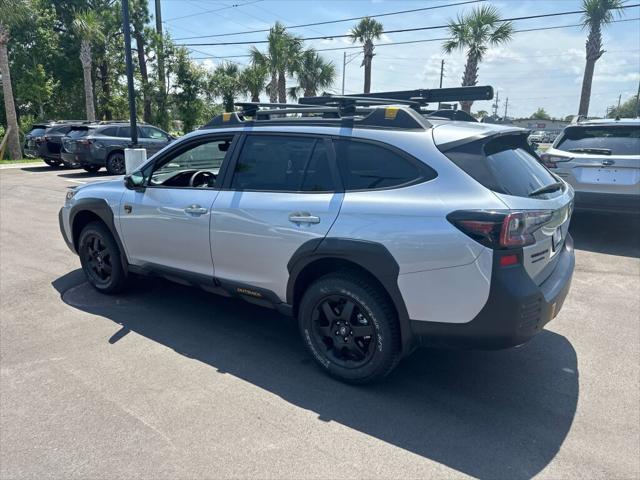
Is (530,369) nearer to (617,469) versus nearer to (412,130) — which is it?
(617,469)

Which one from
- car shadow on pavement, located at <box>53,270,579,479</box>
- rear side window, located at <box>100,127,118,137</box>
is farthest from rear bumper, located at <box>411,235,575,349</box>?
rear side window, located at <box>100,127,118,137</box>

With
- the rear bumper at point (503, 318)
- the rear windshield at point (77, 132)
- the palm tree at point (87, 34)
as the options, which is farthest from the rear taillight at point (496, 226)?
the palm tree at point (87, 34)

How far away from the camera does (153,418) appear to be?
9.50 feet

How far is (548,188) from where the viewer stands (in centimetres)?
329

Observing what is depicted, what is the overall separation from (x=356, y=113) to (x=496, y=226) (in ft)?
4.63

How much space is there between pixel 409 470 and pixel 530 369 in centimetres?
148

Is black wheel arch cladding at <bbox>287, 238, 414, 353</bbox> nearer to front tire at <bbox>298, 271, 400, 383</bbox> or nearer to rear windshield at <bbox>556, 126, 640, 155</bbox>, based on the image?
front tire at <bbox>298, 271, 400, 383</bbox>

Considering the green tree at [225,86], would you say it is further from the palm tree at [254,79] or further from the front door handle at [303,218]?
the front door handle at [303,218]

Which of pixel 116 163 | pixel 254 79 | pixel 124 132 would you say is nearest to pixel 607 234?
pixel 116 163

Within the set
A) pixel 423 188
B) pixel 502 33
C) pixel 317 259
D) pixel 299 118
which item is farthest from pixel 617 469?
pixel 502 33

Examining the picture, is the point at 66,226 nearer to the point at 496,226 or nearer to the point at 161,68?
the point at 496,226

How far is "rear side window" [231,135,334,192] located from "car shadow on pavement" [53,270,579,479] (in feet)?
4.24

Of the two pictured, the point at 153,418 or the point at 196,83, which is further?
the point at 196,83

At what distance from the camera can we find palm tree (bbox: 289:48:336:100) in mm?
32375
